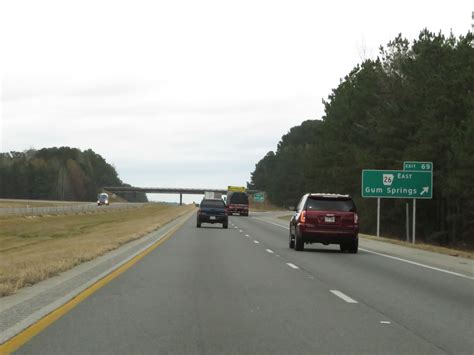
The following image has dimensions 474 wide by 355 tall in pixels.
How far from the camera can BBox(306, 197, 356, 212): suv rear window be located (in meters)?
26.0

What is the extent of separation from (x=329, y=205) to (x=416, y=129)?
3127 cm

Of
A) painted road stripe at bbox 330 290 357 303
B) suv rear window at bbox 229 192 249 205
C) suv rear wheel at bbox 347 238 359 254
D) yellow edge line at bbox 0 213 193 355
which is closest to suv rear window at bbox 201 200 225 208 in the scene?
suv rear wheel at bbox 347 238 359 254

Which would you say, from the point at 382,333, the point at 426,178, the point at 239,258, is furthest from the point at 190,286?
the point at 426,178

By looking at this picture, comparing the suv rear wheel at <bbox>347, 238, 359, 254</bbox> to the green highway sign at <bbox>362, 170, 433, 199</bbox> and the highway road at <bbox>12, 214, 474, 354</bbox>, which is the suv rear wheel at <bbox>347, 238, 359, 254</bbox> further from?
the green highway sign at <bbox>362, 170, 433, 199</bbox>

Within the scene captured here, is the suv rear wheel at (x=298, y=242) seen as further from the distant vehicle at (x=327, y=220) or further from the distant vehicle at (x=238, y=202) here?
the distant vehicle at (x=238, y=202)

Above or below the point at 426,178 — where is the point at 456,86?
above

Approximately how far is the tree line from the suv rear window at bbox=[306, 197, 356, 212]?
1920cm

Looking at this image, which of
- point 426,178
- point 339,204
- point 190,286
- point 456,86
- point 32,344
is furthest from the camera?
point 456,86

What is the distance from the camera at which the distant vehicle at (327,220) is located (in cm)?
2570

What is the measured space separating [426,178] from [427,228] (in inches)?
972

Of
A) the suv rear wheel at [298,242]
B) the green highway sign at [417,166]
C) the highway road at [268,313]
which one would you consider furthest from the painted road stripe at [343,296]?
the green highway sign at [417,166]

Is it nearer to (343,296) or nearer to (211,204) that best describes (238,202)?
(211,204)

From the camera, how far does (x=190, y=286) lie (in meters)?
14.5

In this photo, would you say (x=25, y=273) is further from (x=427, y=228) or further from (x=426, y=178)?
(x=427, y=228)
